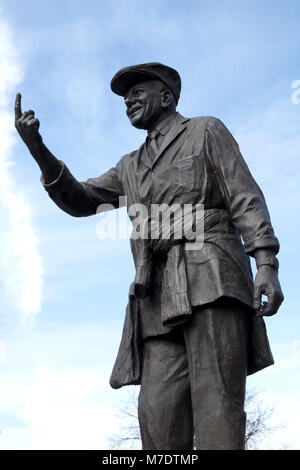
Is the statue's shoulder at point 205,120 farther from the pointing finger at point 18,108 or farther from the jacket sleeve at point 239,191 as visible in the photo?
the pointing finger at point 18,108

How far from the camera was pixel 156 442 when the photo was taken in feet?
15.9

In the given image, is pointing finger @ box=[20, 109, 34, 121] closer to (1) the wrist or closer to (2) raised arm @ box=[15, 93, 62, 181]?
(2) raised arm @ box=[15, 93, 62, 181]

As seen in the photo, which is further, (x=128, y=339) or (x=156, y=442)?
(x=128, y=339)

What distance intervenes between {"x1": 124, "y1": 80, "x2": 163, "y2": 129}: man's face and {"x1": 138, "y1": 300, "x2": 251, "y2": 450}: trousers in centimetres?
164

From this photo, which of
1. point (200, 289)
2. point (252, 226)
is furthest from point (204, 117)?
point (200, 289)

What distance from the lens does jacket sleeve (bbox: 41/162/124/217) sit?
221 inches

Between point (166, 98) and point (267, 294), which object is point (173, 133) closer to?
point (166, 98)

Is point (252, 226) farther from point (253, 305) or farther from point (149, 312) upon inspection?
point (149, 312)

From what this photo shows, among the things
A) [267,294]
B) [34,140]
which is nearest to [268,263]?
[267,294]

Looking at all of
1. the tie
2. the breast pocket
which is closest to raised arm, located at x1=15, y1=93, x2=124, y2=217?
the tie

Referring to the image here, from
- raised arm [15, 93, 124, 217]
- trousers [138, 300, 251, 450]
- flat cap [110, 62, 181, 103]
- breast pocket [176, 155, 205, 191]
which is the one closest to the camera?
trousers [138, 300, 251, 450]

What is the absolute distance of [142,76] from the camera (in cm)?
561

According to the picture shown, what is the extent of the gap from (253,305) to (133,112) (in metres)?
1.85

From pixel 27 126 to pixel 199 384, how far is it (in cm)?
215
